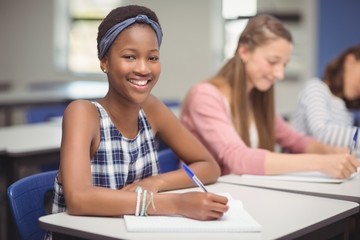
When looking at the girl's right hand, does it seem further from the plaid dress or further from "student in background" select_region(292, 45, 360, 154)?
"student in background" select_region(292, 45, 360, 154)

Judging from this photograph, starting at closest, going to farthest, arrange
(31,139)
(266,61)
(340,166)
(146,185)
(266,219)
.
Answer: (266,219) → (146,185) → (340,166) → (266,61) → (31,139)

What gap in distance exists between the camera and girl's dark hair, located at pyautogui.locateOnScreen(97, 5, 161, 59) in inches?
66.8

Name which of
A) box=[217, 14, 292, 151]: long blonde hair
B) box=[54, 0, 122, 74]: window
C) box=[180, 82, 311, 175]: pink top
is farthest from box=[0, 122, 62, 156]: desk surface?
box=[54, 0, 122, 74]: window

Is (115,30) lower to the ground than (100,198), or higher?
higher

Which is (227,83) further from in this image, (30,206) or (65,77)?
(65,77)

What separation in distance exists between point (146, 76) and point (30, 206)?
0.48 m

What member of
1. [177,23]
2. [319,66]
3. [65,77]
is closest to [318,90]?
[319,66]

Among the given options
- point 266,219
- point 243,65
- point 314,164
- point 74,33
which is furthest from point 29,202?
point 74,33

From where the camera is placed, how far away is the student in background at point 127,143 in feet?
5.07

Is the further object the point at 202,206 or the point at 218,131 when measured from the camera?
the point at 218,131

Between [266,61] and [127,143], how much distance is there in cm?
92

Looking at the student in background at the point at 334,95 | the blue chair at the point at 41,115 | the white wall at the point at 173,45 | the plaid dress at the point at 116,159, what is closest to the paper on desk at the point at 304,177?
the plaid dress at the point at 116,159

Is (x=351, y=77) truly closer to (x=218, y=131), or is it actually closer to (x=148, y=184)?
(x=218, y=131)

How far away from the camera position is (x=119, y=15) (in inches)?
67.1
